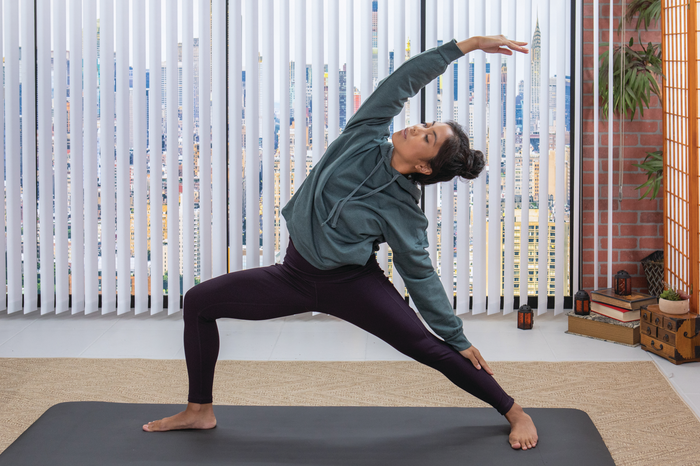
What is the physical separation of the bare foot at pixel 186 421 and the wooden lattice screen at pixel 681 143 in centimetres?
203

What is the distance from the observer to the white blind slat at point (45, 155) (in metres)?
3.32

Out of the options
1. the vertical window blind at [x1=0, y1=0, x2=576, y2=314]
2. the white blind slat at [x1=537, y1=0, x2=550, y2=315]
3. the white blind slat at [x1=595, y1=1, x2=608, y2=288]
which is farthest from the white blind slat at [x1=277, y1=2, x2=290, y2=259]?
the white blind slat at [x1=595, y1=1, x2=608, y2=288]

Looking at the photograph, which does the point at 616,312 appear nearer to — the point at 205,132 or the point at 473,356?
the point at 473,356

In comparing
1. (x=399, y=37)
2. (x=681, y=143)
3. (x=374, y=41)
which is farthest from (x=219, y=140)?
(x=681, y=143)

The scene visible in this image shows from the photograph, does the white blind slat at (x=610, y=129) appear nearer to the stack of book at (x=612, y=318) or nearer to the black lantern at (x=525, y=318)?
the stack of book at (x=612, y=318)

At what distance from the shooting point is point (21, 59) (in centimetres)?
335

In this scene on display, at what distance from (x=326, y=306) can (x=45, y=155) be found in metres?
2.12

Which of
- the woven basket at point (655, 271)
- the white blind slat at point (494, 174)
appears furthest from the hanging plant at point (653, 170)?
the white blind slat at point (494, 174)

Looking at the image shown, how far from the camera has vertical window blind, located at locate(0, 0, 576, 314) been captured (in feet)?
10.9

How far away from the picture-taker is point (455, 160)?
5.93ft

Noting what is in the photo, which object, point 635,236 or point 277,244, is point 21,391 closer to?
point 277,244

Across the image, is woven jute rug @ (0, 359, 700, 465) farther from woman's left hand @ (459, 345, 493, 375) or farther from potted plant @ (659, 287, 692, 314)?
woman's left hand @ (459, 345, 493, 375)

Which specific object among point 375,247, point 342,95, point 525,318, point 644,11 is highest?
point 644,11

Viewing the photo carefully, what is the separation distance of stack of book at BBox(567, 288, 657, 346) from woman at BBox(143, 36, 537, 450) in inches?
48.9
